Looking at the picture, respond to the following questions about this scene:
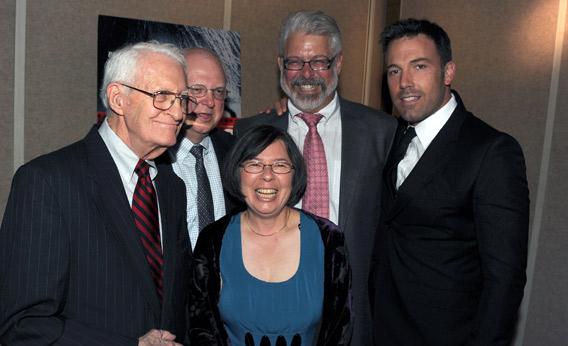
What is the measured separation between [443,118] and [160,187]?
49.9 inches

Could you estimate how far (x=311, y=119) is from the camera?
8.68 ft

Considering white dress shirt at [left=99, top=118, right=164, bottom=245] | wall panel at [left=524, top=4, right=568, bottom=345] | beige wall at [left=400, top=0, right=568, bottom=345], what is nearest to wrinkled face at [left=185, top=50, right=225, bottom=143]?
white dress shirt at [left=99, top=118, right=164, bottom=245]

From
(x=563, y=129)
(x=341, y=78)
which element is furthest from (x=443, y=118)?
(x=341, y=78)

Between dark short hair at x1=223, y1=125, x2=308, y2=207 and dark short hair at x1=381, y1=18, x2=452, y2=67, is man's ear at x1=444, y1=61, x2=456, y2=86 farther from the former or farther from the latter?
dark short hair at x1=223, y1=125, x2=308, y2=207

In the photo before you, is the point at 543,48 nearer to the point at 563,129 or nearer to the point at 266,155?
the point at 563,129

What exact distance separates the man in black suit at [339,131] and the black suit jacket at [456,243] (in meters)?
0.18

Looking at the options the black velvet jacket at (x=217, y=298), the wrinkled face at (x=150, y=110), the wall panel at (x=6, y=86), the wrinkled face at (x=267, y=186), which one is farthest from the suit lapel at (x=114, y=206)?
the wall panel at (x=6, y=86)

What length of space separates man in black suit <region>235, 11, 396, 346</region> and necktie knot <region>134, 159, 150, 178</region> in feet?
3.07

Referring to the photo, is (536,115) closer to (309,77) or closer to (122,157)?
(309,77)

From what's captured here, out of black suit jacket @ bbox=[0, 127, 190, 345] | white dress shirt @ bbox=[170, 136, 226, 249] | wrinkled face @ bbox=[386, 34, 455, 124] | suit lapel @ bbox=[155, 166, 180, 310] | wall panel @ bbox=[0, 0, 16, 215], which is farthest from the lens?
wall panel @ bbox=[0, 0, 16, 215]

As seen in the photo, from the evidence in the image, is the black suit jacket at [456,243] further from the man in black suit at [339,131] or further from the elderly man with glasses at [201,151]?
the elderly man with glasses at [201,151]

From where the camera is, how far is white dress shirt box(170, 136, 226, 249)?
2389 millimetres

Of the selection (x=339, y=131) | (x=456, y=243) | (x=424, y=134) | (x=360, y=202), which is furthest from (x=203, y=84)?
(x=456, y=243)

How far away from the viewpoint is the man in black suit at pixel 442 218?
75.0 inches
